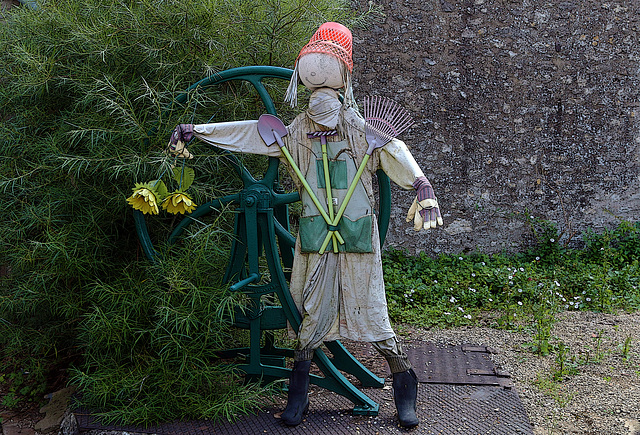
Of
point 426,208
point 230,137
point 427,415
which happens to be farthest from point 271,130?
point 427,415

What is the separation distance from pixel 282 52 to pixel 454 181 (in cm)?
270

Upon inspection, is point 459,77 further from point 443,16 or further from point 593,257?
point 593,257

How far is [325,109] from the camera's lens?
2764 millimetres

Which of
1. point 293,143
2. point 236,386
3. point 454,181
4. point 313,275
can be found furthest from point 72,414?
point 454,181

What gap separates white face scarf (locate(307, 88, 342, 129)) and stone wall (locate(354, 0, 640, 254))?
274 cm

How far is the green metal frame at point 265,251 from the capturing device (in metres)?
2.92

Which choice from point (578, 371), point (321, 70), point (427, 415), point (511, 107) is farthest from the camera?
point (511, 107)

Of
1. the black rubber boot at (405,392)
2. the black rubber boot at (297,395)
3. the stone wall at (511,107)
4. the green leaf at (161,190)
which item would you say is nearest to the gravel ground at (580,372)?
the black rubber boot at (405,392)

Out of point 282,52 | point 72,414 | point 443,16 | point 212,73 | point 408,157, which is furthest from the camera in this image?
point 443,16

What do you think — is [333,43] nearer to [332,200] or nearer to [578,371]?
[332,200]

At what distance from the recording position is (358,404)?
9.70 ft

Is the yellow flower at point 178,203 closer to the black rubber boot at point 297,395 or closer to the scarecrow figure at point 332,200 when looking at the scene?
the scarecrow figure at point 332,200

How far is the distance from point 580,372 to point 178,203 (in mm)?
2729

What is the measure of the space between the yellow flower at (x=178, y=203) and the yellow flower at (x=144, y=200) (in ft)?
0.18
